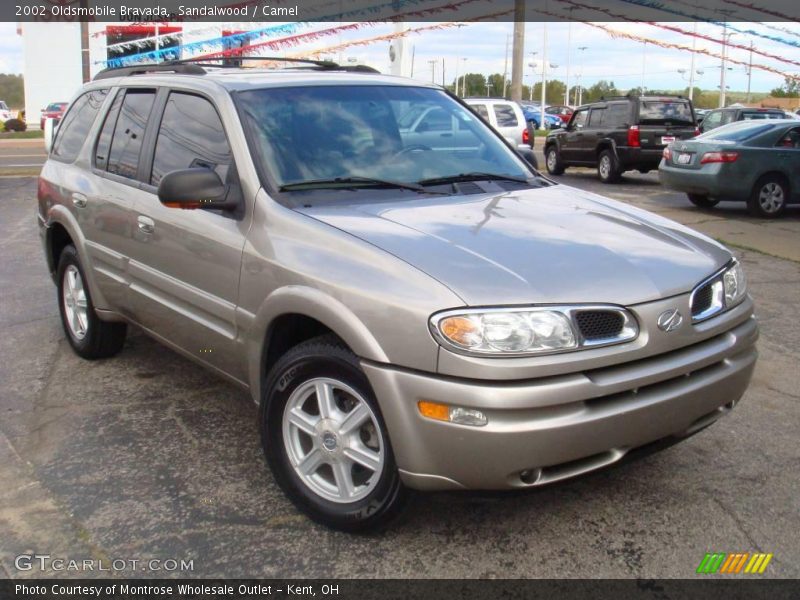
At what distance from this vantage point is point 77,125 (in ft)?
17.8

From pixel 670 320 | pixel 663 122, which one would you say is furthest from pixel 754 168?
pixel 670 320

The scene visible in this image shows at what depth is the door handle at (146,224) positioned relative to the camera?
419cm

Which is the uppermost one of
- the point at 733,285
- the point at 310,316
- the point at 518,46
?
the point at 518,46

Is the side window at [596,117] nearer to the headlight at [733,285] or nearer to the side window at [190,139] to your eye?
the side window at [190,139]

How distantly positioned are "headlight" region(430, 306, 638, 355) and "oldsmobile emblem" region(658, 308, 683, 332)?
1.21 feet

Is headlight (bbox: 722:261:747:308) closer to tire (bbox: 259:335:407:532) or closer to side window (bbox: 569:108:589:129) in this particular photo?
tire (bbox: 259:335:407:532)

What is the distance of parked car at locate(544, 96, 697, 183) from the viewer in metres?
17.0

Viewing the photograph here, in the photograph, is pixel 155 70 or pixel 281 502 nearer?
pixel 281 502

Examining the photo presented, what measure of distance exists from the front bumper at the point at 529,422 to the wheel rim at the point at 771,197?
1018cm

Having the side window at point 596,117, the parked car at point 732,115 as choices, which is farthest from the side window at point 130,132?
the parked car at point 732,115

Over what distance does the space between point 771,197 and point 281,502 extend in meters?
10.7

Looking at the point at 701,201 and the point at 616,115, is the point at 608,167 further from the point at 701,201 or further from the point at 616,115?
the point at 701,201

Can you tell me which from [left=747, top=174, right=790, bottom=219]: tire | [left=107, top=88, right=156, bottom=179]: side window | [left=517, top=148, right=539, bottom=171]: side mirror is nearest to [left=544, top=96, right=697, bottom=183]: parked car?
[left=747, top=174, right=790, bottom=219]: tire

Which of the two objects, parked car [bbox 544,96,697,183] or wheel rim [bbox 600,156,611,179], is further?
wheel rim [bbox 600,156,611,179]
